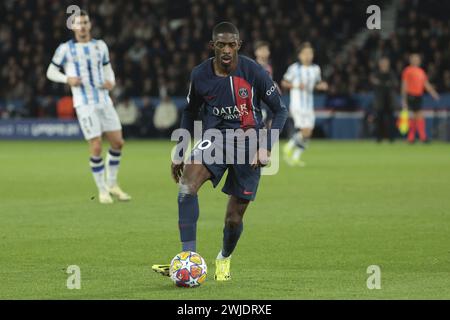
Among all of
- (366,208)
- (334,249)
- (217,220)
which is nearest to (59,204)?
(217,220)

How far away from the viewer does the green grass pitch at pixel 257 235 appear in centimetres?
784

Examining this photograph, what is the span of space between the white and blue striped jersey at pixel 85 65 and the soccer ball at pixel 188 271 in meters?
6.79

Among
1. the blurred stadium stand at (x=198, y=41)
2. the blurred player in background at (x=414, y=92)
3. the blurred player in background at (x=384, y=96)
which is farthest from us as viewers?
the blurred stadium stand at (x=198, y=41)

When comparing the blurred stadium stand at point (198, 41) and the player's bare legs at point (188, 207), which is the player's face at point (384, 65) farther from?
the player's bare legs at point (188, 207)

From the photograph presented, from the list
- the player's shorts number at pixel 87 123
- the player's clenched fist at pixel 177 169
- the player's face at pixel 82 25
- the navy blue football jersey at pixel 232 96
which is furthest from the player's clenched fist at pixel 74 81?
the player's clenched fist at pixel 177 169

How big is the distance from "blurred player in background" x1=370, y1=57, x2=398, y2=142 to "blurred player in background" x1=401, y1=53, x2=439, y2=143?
43 centimetres

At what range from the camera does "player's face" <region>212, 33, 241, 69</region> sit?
8.13 m

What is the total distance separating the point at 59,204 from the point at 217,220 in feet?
8.88

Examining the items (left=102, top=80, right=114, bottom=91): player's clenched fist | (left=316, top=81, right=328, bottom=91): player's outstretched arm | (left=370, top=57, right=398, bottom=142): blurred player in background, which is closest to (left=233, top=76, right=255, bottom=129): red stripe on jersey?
(left=102, top=80, right=114, bottom=91): player's clenched fist

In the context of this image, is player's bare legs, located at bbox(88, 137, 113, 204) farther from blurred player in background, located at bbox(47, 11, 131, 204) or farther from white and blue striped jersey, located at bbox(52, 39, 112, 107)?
white and blue striped jersey, located at bbox(52, 39, 112, 107)

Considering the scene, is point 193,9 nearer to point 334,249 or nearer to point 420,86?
point 420,86

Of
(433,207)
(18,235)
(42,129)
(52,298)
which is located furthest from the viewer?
(42,129)

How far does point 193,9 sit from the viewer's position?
32.7 m

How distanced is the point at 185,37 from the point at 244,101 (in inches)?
960
